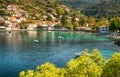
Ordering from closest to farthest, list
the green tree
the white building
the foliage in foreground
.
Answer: the foliage in foreground < the green tree < the white building

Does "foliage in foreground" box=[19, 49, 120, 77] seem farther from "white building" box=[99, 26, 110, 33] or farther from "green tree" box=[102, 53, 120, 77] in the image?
"white building" box=[99, 26, 110, 33]

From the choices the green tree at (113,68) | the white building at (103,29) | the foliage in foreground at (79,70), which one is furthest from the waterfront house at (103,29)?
the foliage in foreground at (79,70)

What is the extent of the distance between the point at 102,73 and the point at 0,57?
51.6 meters

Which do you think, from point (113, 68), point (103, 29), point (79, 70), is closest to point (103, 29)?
point (103, 29)

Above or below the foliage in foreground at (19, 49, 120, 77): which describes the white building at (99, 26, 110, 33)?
below

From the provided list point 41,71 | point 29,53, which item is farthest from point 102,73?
point 29,53

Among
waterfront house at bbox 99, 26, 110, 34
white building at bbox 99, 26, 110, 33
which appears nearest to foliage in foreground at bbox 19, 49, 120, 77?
waterfront house at bbox 99, 26, 110, 34

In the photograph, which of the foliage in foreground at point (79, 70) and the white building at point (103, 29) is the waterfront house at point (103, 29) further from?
the foliage in foreground at point (79, 70)

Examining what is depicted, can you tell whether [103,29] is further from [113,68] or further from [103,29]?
[113,68]

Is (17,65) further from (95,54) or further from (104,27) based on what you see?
(104,27)

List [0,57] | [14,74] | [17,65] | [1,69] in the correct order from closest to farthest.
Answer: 1. [14,74]
2. [1,69]
3. [17,65]
4. [0,57]

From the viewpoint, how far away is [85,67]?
3450cm

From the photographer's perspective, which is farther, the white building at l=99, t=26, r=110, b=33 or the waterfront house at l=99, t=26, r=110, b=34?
the white building at l=99, t=26, r=110, b=33

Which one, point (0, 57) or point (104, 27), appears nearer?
point (0, 57)
